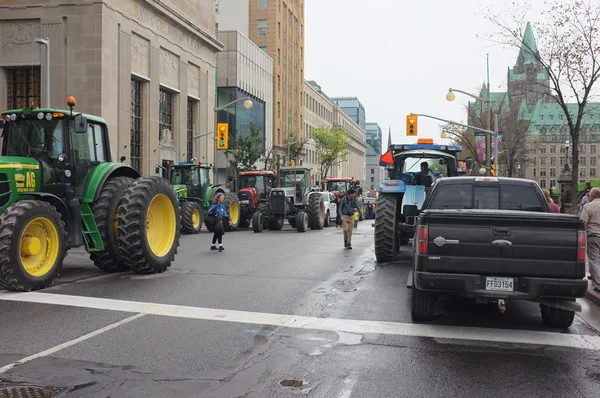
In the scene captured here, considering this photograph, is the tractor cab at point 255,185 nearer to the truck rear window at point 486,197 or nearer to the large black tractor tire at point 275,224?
the large black tractor tire at point 275,224

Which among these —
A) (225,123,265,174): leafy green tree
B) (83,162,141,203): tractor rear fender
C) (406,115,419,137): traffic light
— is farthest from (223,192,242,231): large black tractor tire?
(225,123,265,174): leafy green tree

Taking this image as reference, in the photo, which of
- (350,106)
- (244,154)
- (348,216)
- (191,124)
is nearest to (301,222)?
(348,216)

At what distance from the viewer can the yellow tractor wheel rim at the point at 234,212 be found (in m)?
25.3

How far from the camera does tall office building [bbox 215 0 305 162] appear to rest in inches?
2712

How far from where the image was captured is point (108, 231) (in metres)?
10.3

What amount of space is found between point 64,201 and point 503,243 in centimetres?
716

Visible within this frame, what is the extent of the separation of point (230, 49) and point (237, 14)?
17026 millimetres

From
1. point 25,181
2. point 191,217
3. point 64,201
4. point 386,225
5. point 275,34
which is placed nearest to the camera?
point 25,181

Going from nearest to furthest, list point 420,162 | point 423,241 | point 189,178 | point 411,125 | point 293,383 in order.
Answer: point 293,383
point 423,241
point 420,162
point 189,178
point 411,125

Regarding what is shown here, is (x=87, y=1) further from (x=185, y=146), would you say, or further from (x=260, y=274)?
(x=260, y=274)

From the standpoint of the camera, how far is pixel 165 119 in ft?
127

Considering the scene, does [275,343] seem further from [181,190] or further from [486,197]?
[181,190]

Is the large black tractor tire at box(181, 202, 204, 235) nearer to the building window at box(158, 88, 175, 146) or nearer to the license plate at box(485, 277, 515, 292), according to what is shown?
the building window at box(158, 88, 175, 146)

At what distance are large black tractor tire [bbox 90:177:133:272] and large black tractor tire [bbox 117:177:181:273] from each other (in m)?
0.18
